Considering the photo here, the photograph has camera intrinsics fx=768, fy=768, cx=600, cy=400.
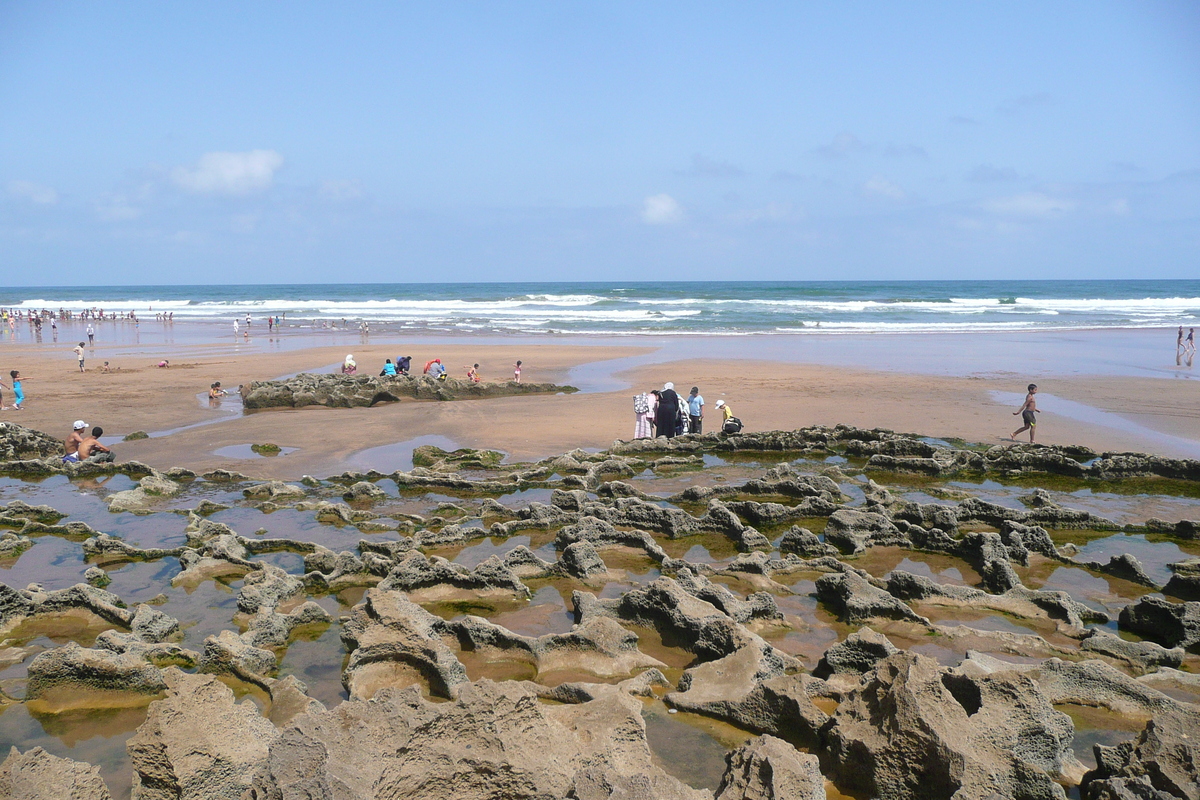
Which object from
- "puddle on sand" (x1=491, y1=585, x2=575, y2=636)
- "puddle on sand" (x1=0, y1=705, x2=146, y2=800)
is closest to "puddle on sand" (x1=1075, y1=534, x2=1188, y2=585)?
"puddle on sand" (x1=491, y1=585, x2=575, y2=636)

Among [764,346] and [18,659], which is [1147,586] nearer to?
[18,659]

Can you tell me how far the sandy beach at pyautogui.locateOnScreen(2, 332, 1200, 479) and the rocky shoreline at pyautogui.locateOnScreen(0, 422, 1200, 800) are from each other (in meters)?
2.47

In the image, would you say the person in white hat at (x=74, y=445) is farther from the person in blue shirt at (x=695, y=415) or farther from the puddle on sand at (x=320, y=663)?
the person in blue shirt at (x=695, y=415)

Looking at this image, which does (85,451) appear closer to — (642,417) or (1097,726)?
(642,417)

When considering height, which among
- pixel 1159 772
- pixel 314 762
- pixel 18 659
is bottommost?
pixel 18 659

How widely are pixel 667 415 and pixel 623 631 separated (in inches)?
355

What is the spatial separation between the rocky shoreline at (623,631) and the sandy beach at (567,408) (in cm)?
247

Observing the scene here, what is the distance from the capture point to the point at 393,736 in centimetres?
403

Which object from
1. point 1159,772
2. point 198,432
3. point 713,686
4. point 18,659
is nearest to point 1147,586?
point 1159,772

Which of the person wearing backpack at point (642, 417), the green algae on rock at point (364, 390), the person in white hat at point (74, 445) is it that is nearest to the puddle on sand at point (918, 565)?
the person wearing backpack at point (642, 417)

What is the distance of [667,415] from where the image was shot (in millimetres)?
15234

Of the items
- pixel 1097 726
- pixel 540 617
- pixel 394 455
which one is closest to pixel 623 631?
pixel 540 617

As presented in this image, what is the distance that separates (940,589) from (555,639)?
3943mm

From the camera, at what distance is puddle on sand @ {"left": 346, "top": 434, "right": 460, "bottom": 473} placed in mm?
13623
